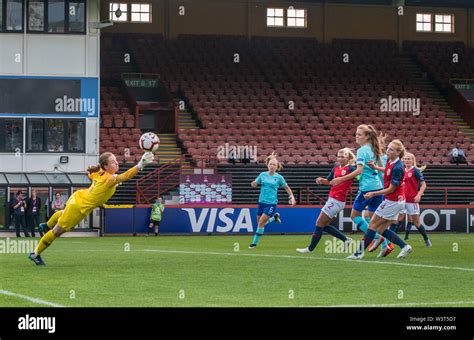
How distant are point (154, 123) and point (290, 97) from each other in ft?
20.1

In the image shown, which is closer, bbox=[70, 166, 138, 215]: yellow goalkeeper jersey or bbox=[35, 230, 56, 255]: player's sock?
bbox=[35, 230, 56, 255]: player's sock

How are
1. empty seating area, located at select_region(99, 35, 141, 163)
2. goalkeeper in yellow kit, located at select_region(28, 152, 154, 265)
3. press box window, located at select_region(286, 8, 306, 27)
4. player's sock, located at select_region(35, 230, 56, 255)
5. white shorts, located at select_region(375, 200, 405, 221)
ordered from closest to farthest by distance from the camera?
player's sock, located at select_region(35, 230, 56, 255) → goalkeeper in yellow kit, located at select_region(28, 152, 154, 265) → white shorts, located at select_region(375, 200, 405, 221) → empty seating area, located at select_region(99, 35, 141, 163) → press box window, located at select_region(286, 8, 306, 27)

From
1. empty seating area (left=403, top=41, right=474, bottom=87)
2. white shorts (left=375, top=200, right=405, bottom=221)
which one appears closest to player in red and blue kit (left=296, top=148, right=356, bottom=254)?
white shorts (left=375, top=200, right=405, bottom=221)

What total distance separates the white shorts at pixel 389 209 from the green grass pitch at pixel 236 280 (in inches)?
30.4

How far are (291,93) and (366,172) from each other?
2977 cm

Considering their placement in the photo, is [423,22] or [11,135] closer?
[11,135]

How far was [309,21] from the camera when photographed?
180 feet

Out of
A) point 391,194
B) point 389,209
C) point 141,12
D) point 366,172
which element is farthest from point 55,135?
point 391,194

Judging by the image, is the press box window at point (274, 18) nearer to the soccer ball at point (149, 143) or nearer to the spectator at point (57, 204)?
the spectator at point (57, 204)

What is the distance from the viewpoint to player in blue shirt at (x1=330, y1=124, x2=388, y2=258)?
19.7 metres

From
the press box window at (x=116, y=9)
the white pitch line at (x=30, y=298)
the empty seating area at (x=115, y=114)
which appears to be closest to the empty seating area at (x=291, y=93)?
the empty seating area at (x=115, y=114)

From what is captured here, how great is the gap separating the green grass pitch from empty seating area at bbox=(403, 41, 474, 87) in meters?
32.3

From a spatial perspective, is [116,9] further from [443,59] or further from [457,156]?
[457,156]

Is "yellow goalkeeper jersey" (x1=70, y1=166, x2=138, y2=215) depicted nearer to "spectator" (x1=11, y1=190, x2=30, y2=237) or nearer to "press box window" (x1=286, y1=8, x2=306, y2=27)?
"spectator" (x1=11, y1=190, x2=30, y2=237)
